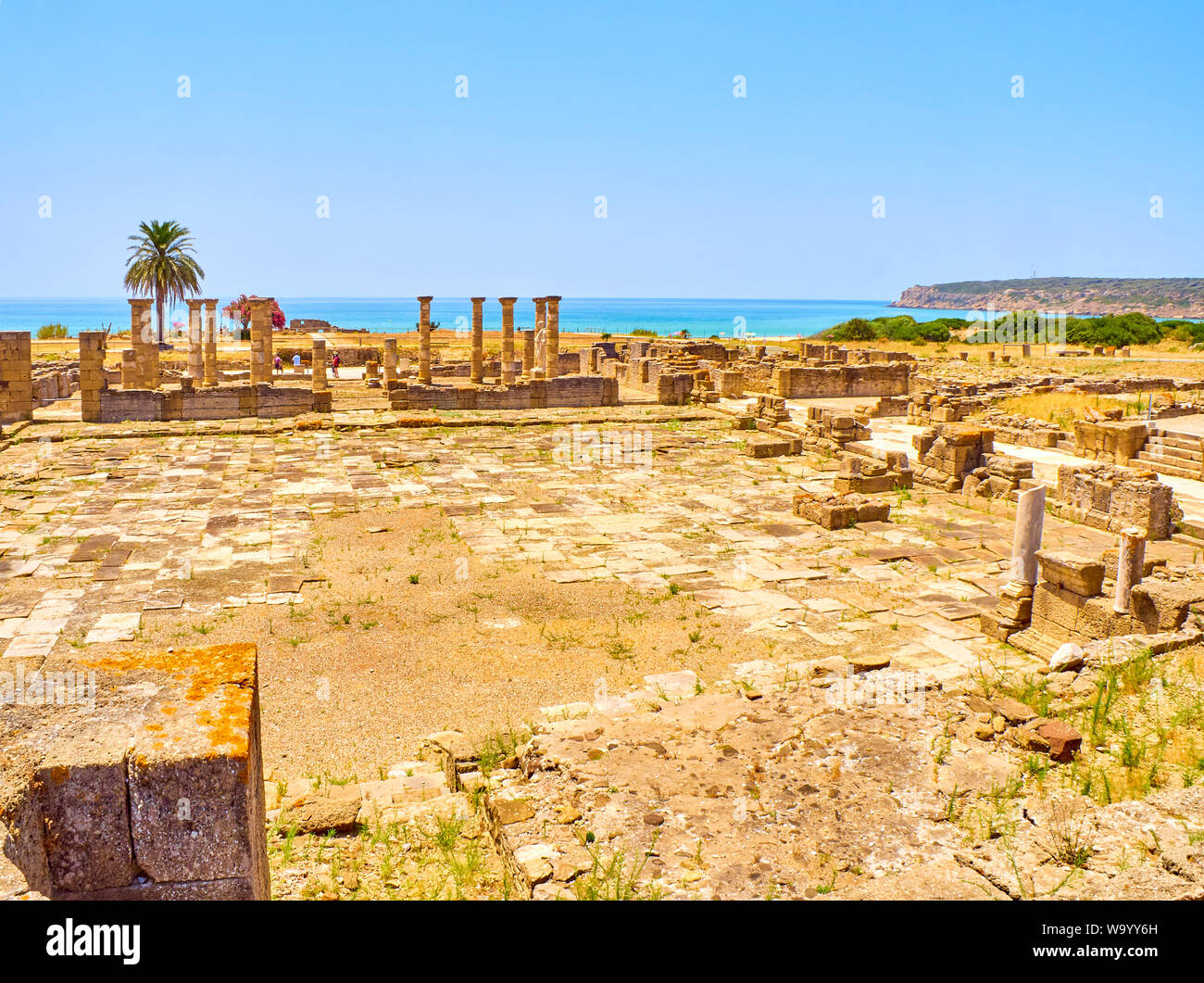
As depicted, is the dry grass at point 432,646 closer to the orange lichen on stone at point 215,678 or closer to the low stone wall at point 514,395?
the orange lichen on stone at point 215,678

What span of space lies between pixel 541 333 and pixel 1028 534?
1181 inches

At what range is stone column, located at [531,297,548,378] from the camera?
34250 millimetres

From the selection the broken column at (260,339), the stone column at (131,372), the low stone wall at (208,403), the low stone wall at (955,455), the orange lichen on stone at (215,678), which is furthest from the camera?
the stone column at (131,372)

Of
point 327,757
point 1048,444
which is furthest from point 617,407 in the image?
point 327,757

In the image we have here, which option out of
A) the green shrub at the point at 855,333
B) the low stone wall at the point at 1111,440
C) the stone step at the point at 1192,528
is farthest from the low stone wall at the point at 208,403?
the green shrub at the point at 855,333

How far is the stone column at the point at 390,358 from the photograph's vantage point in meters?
32.7

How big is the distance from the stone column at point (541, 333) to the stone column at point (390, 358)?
517 centimetres

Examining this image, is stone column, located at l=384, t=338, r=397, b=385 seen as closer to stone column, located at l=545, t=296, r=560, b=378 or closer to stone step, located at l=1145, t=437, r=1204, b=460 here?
stone column, located at l=545, t=296, r=560, b=378

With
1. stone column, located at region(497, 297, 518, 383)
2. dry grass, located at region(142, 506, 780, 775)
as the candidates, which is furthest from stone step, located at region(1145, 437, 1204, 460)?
stone column, located at region(497, 297, 518, 383)

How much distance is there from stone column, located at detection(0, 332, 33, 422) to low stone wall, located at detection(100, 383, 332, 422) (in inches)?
74.1

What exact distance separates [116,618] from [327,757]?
4.59 meters

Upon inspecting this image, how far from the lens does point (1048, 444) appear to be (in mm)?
22000
